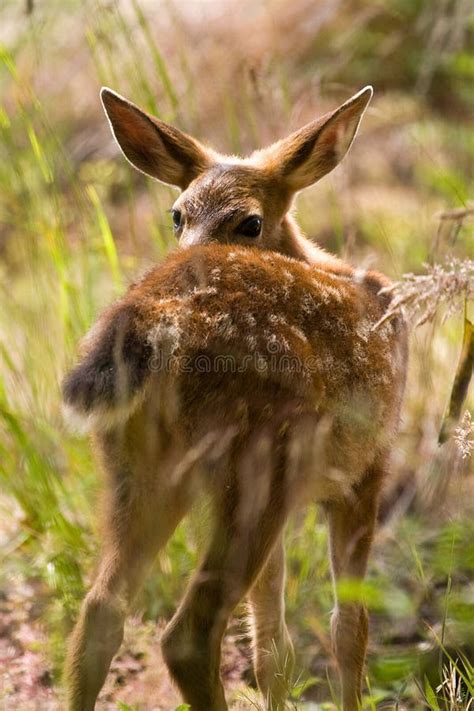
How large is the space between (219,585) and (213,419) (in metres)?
0.47

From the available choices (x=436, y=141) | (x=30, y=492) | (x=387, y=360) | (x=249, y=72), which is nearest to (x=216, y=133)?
(x=436, y=141)

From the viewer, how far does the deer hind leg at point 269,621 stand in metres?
4.50

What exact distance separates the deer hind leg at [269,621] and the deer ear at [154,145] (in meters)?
1.78

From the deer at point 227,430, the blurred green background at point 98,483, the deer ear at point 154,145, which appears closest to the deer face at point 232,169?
the deer ear at point 154,145

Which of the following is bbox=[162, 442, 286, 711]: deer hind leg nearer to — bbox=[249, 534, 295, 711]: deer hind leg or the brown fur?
the brown fur

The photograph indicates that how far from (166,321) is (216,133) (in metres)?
7.22

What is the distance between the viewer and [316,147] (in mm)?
5250

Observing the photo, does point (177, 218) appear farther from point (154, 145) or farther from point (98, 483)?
point (98, 483)

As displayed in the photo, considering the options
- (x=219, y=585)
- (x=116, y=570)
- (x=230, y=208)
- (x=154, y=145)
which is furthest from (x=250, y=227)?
(x=219, y=585)

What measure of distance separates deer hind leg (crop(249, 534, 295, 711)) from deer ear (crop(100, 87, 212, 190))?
1779mm

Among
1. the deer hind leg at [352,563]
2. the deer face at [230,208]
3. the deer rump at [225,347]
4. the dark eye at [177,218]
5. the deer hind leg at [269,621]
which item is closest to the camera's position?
the deer rump at [225,347]

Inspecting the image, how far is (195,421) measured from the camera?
3.64 m

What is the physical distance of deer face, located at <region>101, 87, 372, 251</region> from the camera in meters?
5.04

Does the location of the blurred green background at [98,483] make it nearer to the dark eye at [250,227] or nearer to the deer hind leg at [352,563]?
the deer hind leg at [352,563]
